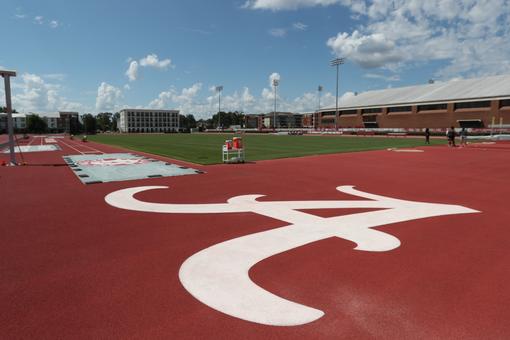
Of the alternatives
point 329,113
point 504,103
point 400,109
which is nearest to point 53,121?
point 329,113

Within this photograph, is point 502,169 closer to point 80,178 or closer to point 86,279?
point 86,279

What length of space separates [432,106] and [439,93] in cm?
543

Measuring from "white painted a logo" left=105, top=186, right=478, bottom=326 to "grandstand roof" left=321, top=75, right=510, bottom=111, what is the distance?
72553 mm

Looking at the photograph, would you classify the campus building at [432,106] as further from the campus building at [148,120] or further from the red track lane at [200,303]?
the campus building at [148,120]

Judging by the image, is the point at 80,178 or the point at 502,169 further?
the point at 502,169

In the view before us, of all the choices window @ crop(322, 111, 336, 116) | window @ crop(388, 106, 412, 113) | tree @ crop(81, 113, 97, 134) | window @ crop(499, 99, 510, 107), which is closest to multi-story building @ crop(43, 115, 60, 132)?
tree @ crop(81, 113, 97, 134)

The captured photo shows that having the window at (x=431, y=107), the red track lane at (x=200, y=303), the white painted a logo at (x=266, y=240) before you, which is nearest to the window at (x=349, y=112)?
the window at (x=431, y=107)

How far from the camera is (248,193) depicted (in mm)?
9297

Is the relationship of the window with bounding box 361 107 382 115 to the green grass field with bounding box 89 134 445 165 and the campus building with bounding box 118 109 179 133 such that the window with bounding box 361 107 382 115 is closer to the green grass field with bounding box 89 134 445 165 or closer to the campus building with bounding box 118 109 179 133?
the green grass field with bounding box 89 134 445 165

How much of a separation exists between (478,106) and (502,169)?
2549 inches

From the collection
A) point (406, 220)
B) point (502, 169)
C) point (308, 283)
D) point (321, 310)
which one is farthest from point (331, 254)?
point (502, 169)

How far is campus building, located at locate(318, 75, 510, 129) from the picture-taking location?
64.8 metres

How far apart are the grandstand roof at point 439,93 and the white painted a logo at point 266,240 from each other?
72.6 metres

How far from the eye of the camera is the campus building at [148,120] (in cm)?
18025
